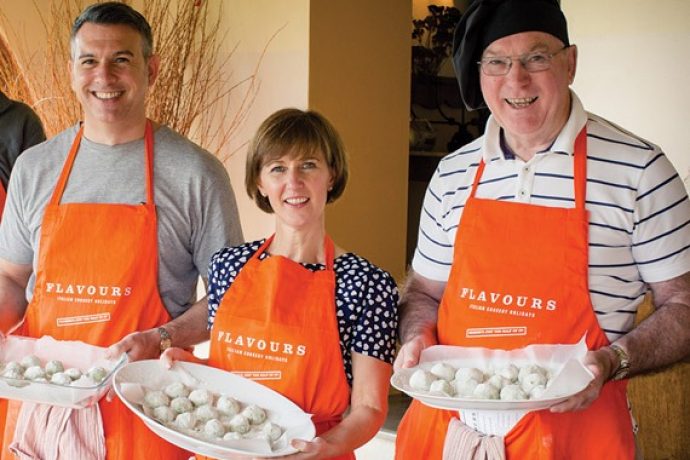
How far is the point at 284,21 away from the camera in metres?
4.25

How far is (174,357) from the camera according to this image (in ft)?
6.72

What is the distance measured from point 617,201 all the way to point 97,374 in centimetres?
108


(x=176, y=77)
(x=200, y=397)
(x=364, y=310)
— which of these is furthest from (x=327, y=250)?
(x=176, y=77)

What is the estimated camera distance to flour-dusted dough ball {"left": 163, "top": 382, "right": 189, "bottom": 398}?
197 cm

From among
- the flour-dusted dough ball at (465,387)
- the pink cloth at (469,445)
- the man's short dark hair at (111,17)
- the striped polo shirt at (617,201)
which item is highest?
the man's short dark hair at (111,17)

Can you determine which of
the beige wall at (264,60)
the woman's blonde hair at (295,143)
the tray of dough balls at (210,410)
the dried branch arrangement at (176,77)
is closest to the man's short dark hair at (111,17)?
the woman's blonde hair at (295,143)

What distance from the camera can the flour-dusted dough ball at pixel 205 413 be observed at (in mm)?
1905

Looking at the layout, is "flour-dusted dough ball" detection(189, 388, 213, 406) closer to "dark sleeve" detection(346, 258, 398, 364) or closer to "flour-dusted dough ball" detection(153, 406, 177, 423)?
"flour-dusted dough ball" detection(153, 406, 177, 423)

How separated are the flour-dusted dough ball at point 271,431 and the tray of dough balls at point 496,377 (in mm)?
228

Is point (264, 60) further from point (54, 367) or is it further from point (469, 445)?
point (469, 445)

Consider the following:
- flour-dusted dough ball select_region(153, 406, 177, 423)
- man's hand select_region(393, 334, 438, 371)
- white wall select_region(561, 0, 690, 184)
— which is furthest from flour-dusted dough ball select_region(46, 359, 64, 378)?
white wall select_region(561, 0, 690, 184)

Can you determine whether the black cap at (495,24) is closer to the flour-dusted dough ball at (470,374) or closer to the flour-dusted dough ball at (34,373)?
the flour-dusted dough ball at (470,374)

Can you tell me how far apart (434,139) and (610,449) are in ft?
12.6

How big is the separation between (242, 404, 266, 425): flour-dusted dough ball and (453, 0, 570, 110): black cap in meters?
0.78
